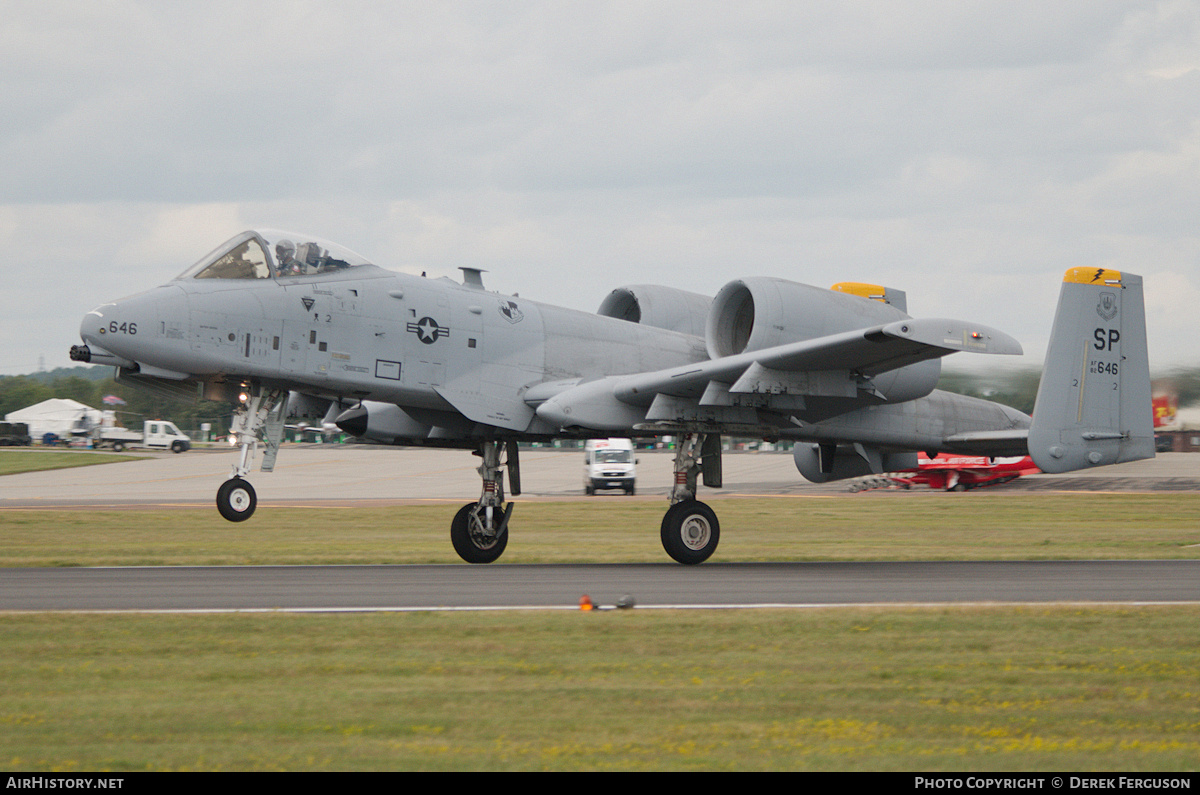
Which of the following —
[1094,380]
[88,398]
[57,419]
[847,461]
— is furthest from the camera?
[88,398]

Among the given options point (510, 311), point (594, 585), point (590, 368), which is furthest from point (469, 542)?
point (594, 585)

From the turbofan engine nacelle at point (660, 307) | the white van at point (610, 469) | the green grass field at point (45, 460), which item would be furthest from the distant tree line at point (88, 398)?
the turbofan engine nacelle at point (660, 307)

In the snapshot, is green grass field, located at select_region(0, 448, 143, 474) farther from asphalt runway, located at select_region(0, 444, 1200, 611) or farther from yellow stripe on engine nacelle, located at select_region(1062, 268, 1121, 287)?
yellow stripe on engine nacelle, located at select_region(1062, 268, 1121, 287)

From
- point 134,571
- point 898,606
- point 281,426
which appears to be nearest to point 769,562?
point 898,606

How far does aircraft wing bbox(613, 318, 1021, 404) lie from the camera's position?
14.2 meters

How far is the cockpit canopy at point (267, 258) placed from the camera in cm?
1534

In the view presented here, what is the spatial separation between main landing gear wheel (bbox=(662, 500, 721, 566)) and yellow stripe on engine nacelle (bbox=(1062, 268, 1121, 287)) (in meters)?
6.69

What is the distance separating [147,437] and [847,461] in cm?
7488

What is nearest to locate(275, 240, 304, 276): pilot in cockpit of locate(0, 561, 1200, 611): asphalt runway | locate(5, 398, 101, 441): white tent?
locate(0, 561, 1200, 611): asphalt runway

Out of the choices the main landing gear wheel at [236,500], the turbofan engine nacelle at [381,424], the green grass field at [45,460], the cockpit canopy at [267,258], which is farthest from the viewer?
the green grass field at [45,460]

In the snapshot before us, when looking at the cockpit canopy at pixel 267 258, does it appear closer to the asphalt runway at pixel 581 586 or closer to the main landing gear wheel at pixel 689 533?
the asphalt runway at pixel 581 586

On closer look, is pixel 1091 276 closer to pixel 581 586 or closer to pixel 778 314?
pixel 778 314

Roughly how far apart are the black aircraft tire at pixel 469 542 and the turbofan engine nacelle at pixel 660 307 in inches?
176

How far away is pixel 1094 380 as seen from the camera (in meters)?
17.7
